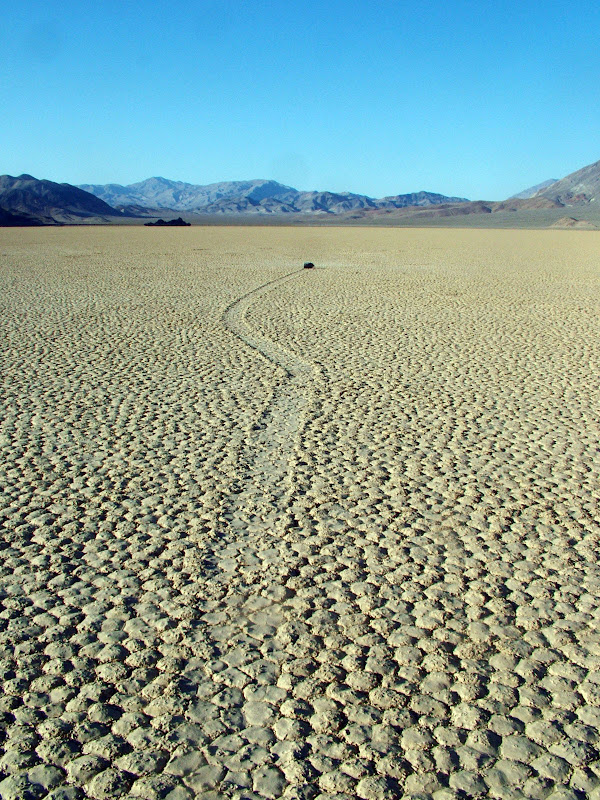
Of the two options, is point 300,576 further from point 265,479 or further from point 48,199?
point 48,199

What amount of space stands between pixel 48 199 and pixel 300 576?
14359 centimetres

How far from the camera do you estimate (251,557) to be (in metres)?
3.46

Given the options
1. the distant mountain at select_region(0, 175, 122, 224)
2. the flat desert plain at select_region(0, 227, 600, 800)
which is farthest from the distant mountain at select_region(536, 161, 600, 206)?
the flat desert plain at select_region(0, 227, 600, 800)

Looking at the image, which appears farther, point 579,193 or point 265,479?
point 579,193

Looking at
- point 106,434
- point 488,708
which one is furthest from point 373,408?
point 488,708

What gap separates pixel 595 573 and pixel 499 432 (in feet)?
6.79

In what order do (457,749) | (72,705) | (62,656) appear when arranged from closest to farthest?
(457,749) < (72,705) < (62,656)

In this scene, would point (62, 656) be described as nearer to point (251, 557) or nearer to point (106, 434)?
point (251, 557)

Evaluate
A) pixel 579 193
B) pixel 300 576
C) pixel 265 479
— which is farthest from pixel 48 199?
pixel 300 576

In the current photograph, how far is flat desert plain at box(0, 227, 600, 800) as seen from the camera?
89.0 inches

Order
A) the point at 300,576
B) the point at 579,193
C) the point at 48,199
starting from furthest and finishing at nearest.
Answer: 1. the point at 579,193
2. the point at 48,199
3. the point at 300,576

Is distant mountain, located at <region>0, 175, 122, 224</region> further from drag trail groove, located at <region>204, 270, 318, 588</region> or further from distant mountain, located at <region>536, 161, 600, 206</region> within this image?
drag trail groove, located at <region>204, 270, 318, 588</region>

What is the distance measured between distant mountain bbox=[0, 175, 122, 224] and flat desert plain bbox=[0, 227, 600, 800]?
4674 inches

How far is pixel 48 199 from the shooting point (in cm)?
13475
